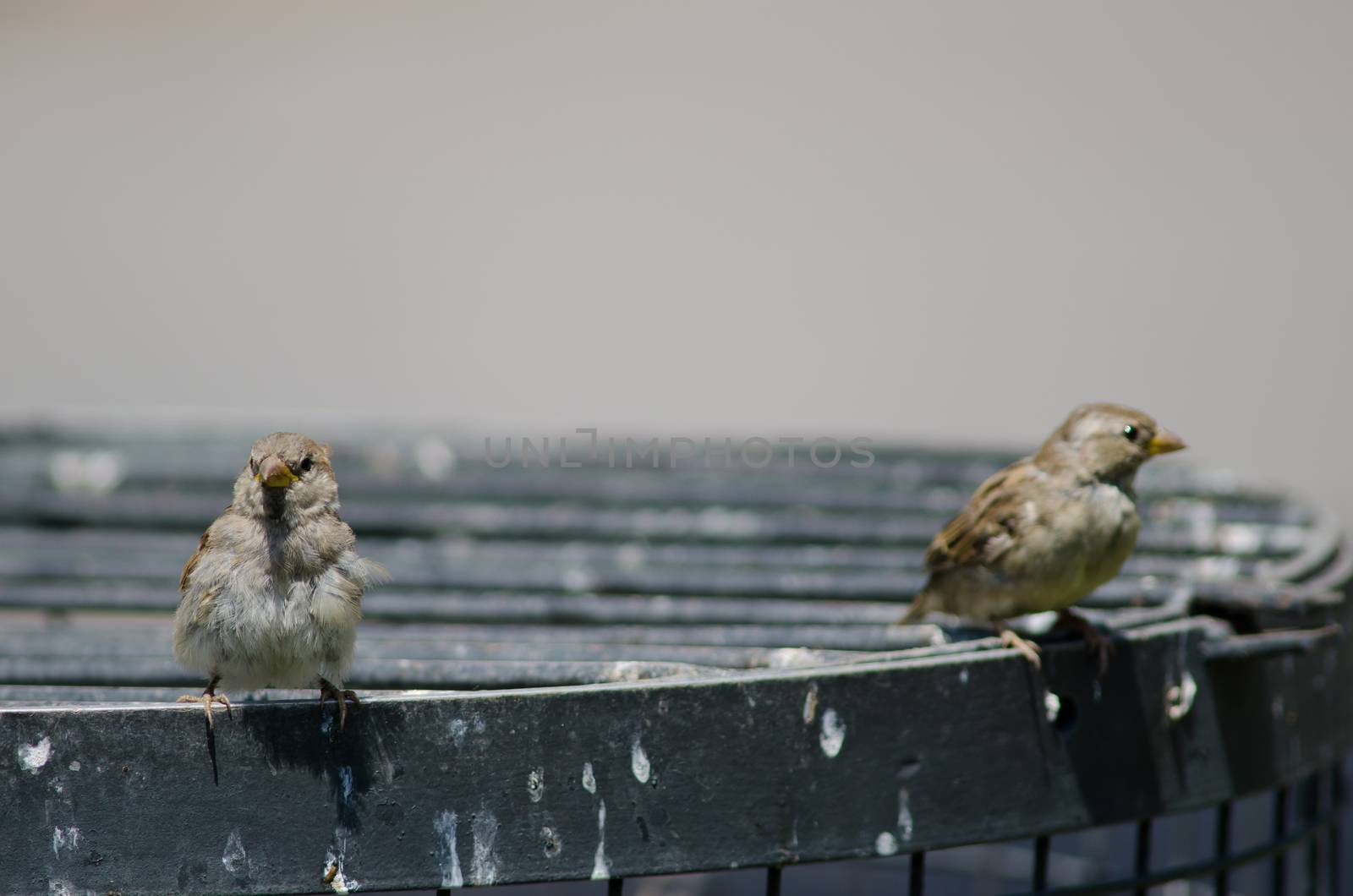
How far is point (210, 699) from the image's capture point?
175 cm

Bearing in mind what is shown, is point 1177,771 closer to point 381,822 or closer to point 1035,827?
point 1035,827

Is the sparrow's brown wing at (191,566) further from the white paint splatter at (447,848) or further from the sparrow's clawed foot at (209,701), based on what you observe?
the white paint splatter at (447,848)

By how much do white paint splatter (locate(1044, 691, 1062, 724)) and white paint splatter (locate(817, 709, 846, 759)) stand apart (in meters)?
0.36

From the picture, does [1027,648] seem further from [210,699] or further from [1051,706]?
[210,699]

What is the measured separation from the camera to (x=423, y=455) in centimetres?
446

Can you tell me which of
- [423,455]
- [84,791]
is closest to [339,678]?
[84,791]

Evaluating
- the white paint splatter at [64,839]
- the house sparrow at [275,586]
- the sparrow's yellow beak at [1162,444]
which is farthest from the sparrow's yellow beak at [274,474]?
the sparrow's yellow beak at [1162,444]

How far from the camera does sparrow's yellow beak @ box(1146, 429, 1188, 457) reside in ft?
9.45

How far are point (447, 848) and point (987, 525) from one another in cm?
160

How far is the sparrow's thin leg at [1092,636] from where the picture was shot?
207 centimetres

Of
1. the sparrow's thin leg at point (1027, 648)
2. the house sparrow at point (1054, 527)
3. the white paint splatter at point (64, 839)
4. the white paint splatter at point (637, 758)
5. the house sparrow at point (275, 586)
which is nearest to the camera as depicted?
the white paint splatter at point (64, 839)

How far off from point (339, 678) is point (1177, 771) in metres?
1.27

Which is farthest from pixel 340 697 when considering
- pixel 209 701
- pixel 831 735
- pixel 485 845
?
pixel 831 735

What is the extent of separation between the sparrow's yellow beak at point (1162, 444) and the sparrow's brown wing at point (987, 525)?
241mm
